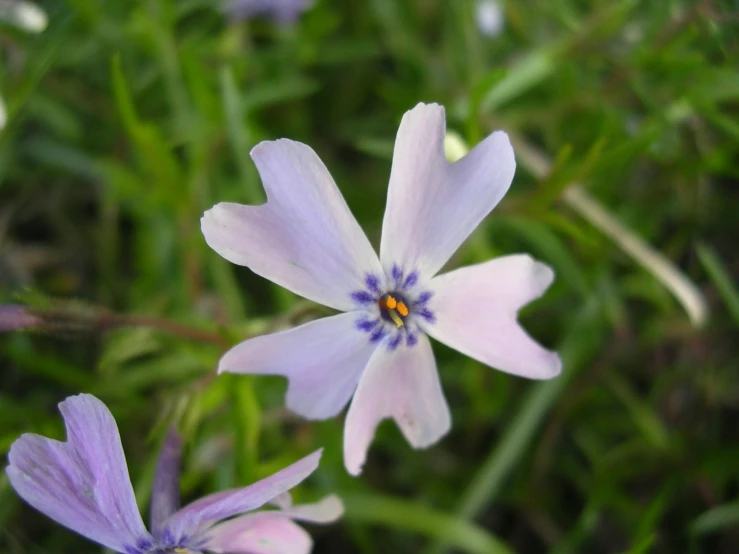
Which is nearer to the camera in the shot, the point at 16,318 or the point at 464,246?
the point at 16,318

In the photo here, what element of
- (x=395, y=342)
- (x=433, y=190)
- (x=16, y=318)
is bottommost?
(x=16, y=318)

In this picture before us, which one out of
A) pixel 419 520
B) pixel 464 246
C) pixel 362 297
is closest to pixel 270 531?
pixel 362 297

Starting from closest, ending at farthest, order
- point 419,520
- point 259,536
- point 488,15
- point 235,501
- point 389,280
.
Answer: point 235,501, point 259,536, point 389,280, point 419,520, point 488,15

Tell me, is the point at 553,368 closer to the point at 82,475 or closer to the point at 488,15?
the point at 82,475

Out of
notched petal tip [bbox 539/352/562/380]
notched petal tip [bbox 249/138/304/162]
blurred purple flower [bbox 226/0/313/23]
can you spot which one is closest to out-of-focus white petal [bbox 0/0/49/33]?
blurred purple flower [bbox 226/0/313/23]

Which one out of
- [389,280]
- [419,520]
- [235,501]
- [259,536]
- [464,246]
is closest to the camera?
[235,501]

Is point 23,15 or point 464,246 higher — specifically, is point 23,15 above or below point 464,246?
above

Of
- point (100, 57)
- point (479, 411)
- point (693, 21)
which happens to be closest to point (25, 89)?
point (100, 57)

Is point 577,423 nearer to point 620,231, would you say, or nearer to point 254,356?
point 620,231
